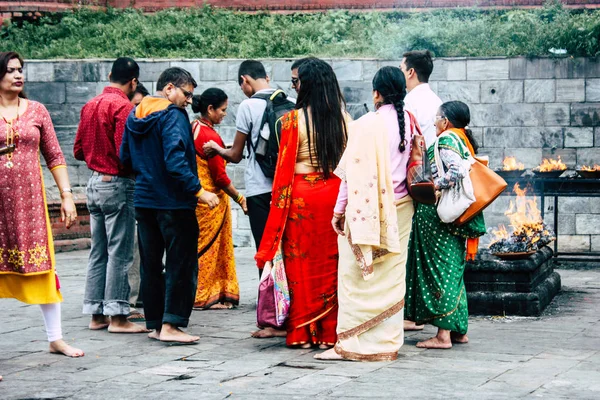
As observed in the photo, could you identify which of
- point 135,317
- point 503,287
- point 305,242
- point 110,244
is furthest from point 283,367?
point 503,287

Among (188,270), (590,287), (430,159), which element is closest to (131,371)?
(188,270)

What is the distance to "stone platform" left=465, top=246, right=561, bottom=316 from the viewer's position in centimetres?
812

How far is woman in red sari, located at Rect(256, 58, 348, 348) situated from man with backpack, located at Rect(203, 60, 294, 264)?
736 millimetres

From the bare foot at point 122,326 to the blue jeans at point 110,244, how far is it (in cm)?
7

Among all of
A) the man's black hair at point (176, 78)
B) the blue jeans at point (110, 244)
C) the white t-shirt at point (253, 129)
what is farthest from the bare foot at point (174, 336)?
the man's black hair at point (176, 78)

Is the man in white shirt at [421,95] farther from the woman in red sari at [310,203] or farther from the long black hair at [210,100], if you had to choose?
the long black hair at [210,100]

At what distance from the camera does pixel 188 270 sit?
7.03 metres

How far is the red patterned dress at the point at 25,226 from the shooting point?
6367 millimetres

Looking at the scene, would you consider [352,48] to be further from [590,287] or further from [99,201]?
[99,201]

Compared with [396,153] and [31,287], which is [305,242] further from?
[31,287]

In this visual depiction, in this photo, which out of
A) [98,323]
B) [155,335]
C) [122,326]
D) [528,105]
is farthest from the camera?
[528,105]

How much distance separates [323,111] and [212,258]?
2.43 metres

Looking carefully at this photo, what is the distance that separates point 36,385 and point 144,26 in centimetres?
968

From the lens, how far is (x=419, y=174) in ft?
21.4
